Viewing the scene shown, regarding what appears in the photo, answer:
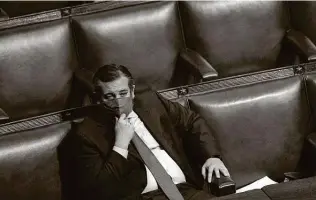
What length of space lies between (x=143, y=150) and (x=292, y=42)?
22.8 inches

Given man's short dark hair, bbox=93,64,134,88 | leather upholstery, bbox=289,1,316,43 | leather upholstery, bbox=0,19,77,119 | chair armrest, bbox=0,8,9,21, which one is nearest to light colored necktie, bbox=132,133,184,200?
man's short dark hair, bbox=93,64,134,88

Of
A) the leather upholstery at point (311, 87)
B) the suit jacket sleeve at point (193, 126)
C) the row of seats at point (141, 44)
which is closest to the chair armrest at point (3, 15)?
the row of seats at point (141, 44)

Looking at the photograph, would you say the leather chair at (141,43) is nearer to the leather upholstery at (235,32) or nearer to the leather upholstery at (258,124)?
the leather upholstery at (235,32)

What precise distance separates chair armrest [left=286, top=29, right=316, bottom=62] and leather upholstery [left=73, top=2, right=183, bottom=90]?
29 cm

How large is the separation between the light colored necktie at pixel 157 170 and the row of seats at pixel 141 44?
0.93 ft

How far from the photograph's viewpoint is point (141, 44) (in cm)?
145

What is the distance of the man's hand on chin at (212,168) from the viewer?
1086 millimetres

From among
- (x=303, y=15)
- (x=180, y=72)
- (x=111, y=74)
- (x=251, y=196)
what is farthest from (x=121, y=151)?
(x=303, y=15)

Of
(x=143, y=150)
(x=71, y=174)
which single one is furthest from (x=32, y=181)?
(x=143, y=150)

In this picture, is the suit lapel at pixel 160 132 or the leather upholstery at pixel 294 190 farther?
the suit lapel at pixel 160 132

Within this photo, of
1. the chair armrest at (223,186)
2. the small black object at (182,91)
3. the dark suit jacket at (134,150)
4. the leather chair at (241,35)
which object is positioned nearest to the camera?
the chair armrest at (223,186)

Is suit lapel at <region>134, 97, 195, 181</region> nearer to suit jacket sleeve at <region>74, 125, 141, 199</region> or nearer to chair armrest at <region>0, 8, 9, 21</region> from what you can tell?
suit jacket sleeve at <region>74, 125, 141, 199</region>

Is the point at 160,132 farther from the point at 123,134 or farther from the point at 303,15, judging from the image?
the point at 303,15

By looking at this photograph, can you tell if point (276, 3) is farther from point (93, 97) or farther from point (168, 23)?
point (93, 97)
